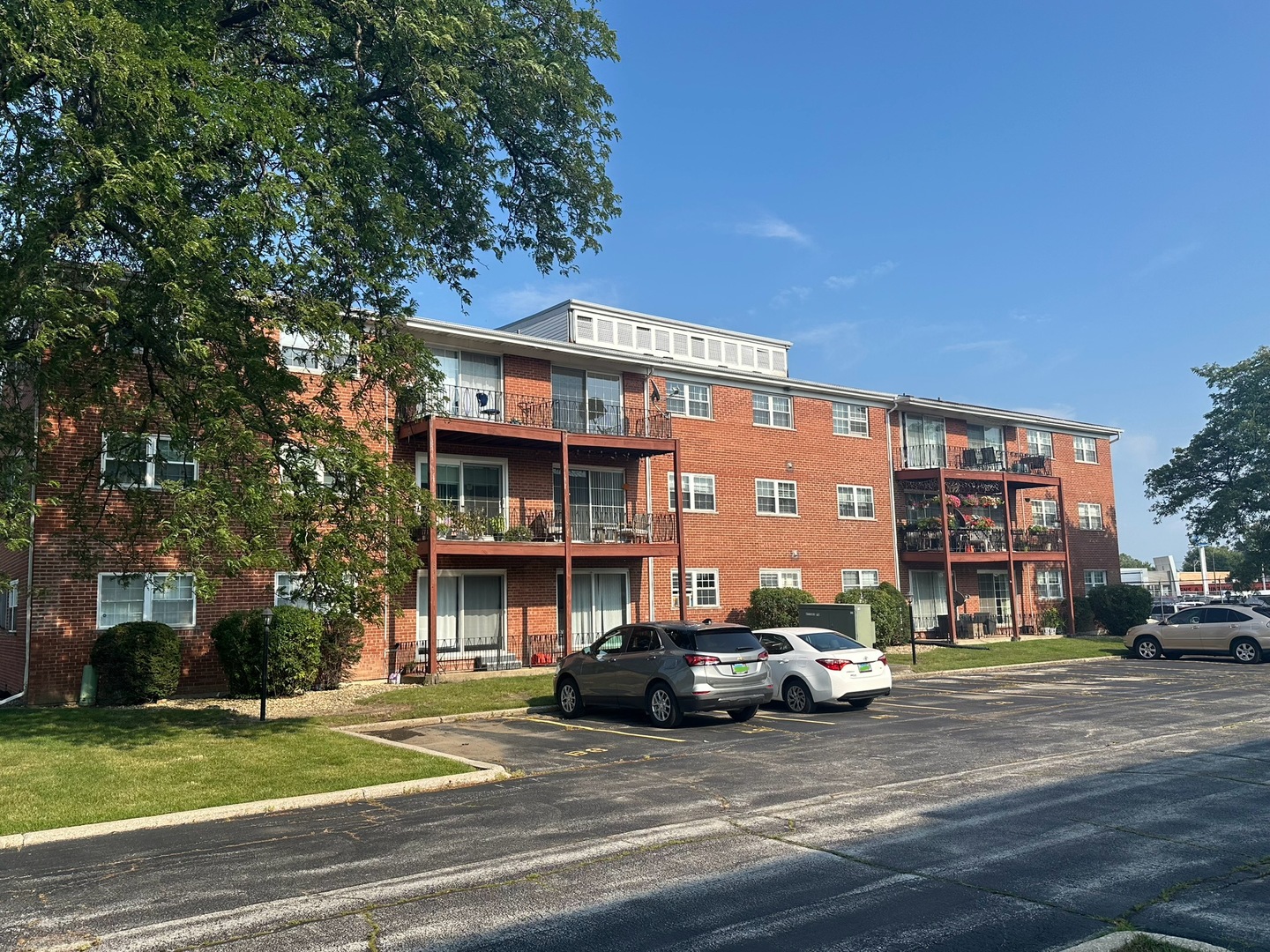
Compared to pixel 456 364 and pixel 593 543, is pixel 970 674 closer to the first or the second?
pixel 593 543

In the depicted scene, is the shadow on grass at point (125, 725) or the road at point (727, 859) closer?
the road at point (727, 859)

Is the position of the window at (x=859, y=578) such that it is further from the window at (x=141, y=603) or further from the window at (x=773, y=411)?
the window at (x=141, y=603)

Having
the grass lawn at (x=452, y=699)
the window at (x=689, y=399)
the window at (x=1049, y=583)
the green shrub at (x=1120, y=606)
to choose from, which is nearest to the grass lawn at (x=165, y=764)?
the grass lawn at (x=452, y=699)

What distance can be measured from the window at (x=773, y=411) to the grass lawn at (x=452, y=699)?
1352 centimetres

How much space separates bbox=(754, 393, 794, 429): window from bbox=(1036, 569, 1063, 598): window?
14.6 meters

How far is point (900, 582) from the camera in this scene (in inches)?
1359

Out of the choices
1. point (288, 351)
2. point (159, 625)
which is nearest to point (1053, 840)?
point (159, 625)

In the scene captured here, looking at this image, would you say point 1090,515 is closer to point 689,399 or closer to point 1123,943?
point 689,399

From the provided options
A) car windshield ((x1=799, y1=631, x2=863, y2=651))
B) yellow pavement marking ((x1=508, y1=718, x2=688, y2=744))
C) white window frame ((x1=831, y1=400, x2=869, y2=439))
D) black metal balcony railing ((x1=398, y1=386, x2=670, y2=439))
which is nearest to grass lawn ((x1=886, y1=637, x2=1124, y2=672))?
white window frame ((x1=831, y1=400, x2=869, y2=439))

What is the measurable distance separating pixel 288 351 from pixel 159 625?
21.4 ft

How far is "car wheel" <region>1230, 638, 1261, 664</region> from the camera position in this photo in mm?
26156

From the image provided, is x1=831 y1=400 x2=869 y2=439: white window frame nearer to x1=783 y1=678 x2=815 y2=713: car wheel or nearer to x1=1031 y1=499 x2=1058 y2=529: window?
x1=1031 y1=499 x2=1058 y2=529: window

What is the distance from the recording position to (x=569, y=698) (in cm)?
1630

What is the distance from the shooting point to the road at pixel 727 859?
5590 mm
